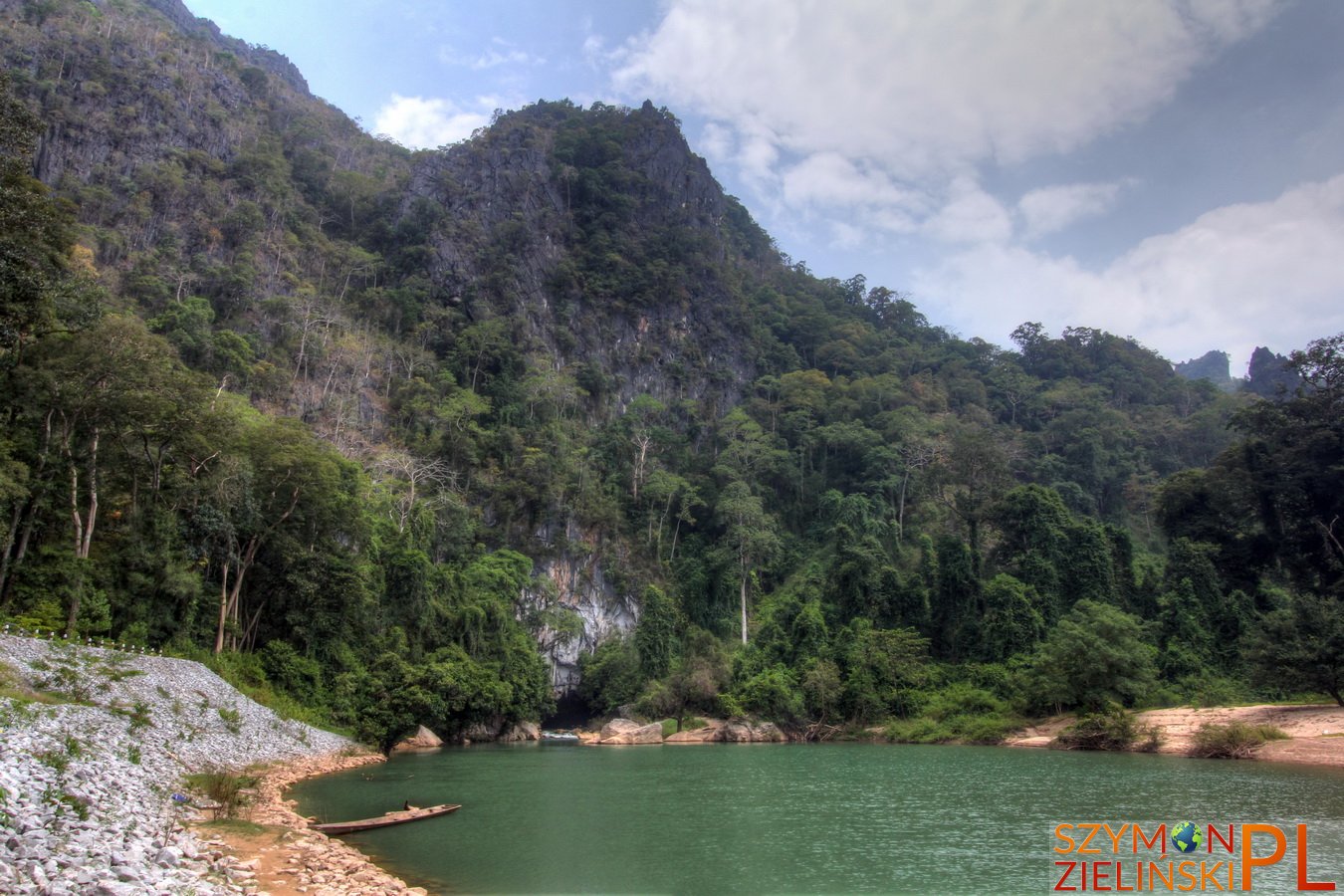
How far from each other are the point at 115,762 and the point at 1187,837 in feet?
56.7

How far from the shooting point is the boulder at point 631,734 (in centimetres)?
3631

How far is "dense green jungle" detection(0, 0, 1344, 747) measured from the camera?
2311cm

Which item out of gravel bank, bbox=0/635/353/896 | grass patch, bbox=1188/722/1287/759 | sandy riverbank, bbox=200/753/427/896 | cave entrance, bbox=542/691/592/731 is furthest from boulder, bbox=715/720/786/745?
sandy riverbank, bbox=200/753/427/896

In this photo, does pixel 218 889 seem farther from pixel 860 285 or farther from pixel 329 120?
pixel 860 285

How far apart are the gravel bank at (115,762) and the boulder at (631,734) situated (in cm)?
1694

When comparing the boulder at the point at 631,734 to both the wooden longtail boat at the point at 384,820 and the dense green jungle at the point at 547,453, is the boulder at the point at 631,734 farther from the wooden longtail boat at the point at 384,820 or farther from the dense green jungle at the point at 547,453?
the wooden longtail boat at the point at 384,820

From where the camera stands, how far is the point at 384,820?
43.9ft

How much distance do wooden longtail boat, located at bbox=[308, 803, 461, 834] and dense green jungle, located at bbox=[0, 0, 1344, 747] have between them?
1115cm

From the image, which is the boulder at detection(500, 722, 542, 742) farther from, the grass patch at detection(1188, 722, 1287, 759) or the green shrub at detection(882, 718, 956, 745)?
the grass patch at detection(1188, 722, 1287, 759)

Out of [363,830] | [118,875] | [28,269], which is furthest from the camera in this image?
[28,269]

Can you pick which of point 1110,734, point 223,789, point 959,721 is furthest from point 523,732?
point 1110,734

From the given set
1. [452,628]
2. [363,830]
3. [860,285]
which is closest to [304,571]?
[452,628]

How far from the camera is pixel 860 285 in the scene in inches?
3312

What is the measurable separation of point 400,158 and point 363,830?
239ft
